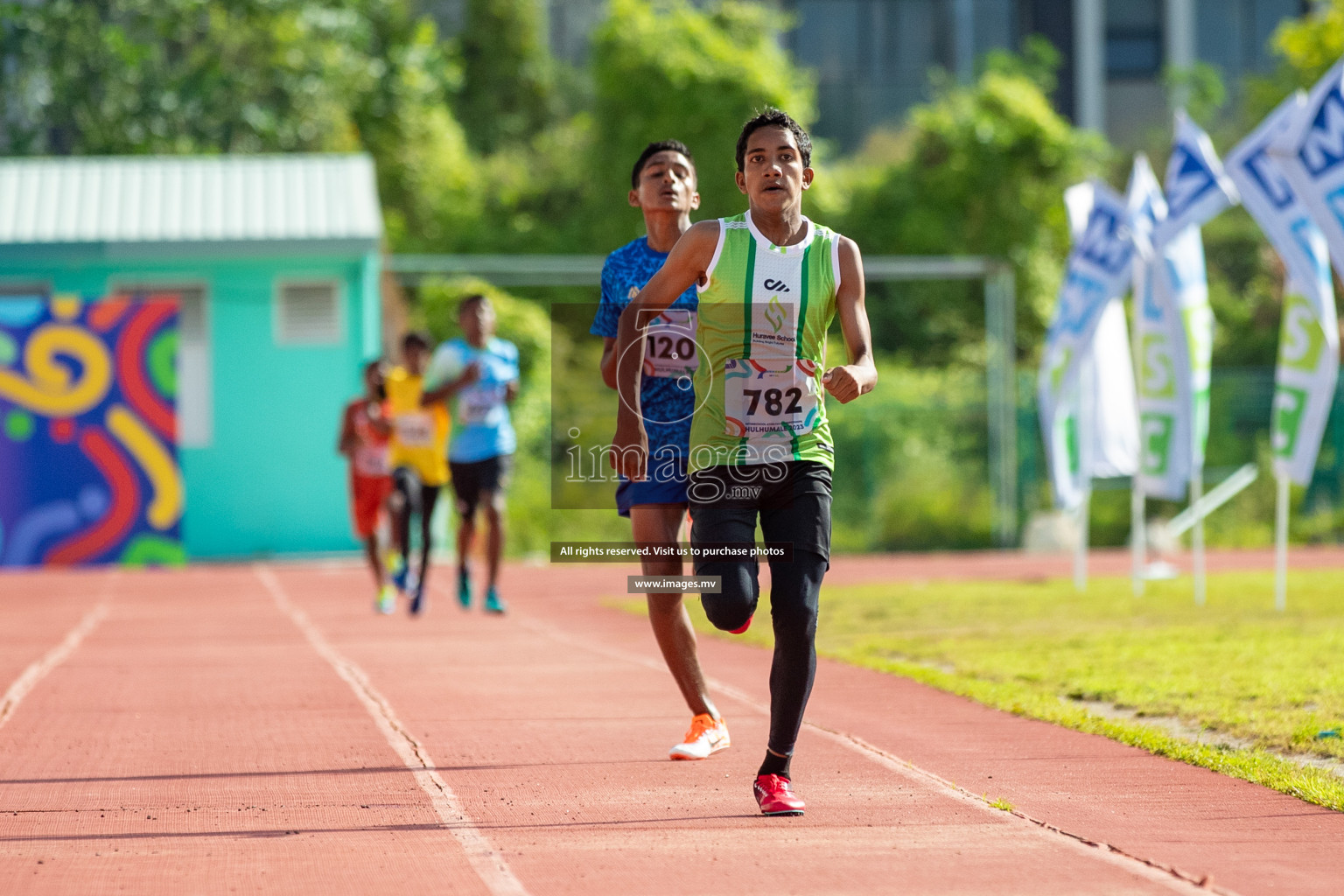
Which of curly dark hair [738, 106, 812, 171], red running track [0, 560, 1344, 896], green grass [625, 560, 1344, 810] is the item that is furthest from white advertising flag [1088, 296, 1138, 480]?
curly dark hair [738, 106, 812, 171]

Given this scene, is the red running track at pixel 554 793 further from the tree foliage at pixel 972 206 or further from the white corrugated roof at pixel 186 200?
the tree foliage at pixel 972 206

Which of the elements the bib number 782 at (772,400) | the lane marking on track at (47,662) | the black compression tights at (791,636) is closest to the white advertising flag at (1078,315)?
the lane marking on track at (47,662)

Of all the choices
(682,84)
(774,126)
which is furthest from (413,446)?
(682,84)

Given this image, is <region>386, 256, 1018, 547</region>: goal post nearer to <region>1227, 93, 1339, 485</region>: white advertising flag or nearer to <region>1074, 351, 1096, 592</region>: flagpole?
<region>1074, 351, 1096, 592</region>: flagpole

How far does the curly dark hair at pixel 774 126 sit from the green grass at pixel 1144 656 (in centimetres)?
261

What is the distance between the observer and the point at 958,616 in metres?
13.0

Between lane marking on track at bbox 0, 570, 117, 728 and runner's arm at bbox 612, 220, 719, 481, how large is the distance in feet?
10.8

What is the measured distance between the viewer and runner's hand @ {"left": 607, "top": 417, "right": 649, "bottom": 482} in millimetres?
5754

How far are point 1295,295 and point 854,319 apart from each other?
27.6 feet

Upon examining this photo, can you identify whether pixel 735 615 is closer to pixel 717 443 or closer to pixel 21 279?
pixel 717 443

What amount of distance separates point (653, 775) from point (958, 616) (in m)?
7.29

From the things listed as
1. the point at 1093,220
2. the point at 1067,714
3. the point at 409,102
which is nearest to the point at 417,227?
the point at 409,102

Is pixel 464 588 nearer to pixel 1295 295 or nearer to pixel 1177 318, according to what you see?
pixel 1177 318

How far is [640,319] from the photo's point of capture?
19.1 ft
